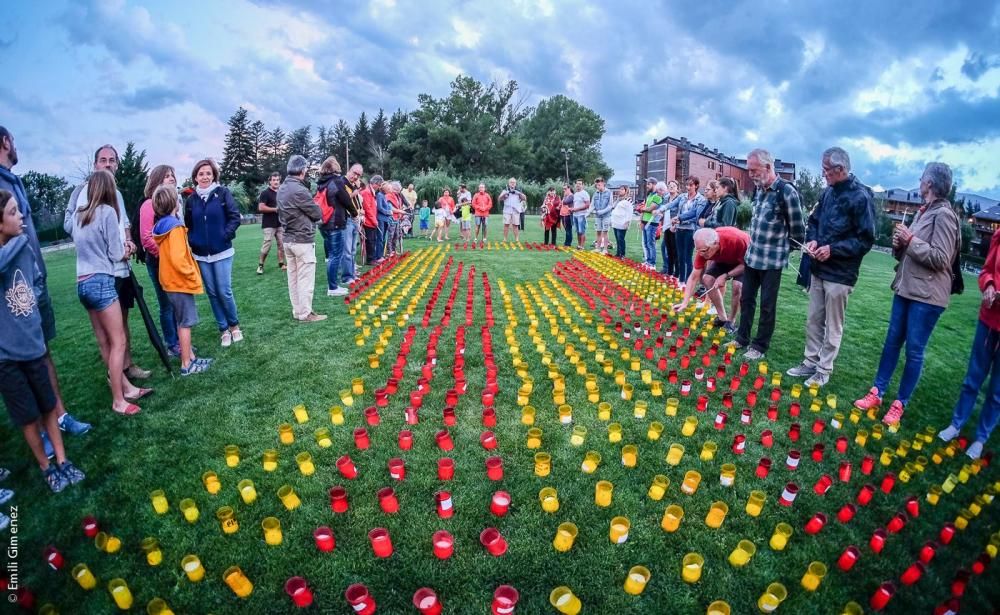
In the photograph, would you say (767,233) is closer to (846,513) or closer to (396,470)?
(846,513)

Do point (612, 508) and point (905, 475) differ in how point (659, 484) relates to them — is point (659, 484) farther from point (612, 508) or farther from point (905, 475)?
point (905, 475)

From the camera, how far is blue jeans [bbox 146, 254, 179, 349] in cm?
544

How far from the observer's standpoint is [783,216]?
565cm

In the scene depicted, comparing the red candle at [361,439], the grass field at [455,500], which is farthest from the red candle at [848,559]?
the red candle at [361,439]

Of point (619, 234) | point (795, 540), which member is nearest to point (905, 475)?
point (795, 540)

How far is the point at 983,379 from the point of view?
417 cm

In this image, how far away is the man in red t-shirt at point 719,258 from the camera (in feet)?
20.2

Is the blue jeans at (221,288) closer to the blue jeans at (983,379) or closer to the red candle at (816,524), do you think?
the red candle at (816,524)

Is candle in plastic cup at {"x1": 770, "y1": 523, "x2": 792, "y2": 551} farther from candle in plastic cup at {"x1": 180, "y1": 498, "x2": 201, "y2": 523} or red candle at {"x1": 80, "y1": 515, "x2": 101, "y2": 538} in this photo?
red candle at {"x1": 80, "y1": 515, "x2": 101, "y2": 538}

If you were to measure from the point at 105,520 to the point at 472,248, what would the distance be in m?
13.3

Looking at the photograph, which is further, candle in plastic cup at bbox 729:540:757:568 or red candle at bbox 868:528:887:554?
red candle at bbox 868:528:887:554

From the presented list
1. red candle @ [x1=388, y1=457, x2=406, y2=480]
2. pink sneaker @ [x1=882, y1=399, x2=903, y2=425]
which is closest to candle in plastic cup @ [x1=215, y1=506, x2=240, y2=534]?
red candle @ [x1=388, y1=457, x2=406, y2=480]

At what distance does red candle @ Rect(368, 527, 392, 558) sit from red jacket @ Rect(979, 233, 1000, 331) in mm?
4925

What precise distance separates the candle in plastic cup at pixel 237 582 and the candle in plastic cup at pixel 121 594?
458mm
